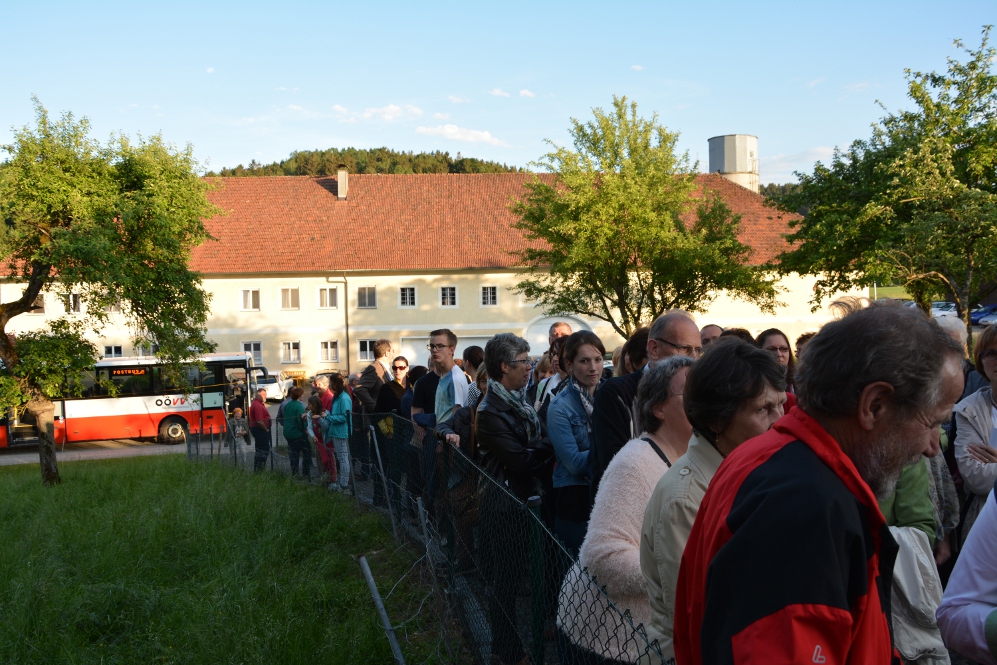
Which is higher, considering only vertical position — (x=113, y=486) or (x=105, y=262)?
(x=105, y=262)

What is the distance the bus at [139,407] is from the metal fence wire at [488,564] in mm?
18844

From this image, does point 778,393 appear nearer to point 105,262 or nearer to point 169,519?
point 169,519

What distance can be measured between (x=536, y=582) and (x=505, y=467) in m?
1.82

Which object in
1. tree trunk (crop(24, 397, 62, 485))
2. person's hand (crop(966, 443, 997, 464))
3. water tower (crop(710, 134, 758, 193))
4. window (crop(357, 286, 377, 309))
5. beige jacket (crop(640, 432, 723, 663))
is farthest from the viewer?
water tower (crop(710, 134, 758, 193))

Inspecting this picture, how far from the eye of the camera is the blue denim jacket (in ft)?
14.8

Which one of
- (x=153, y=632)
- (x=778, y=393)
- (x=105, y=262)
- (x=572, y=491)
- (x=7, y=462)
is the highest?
(x=105, y=262)

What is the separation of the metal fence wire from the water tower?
150 feet

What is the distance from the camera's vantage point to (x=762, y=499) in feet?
4.83

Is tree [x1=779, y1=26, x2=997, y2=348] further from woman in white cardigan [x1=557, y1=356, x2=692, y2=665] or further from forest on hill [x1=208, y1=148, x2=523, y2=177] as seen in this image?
forest on hill [x1=208, y1=148, x2=523, y2=177]

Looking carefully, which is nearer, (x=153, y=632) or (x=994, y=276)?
(x=153, y=632)

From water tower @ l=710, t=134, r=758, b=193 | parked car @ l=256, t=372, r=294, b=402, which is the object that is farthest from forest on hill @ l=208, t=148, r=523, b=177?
parked car @ l=256, t=372, r=294, b=402

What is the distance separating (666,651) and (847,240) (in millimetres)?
25342

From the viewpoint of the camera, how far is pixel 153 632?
5.41 metres

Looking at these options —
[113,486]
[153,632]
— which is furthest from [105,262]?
[153,632]
